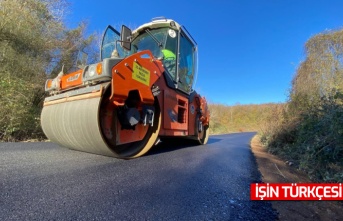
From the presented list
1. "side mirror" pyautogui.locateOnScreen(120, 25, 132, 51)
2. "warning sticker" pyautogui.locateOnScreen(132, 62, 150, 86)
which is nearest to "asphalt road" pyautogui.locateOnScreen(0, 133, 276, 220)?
"warning sticker" pyautogui.locateOnScreen(132, 62, 150, 86)

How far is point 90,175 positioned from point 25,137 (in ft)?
17.5

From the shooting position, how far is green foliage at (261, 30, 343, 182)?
330 centimetres

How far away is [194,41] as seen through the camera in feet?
18.9

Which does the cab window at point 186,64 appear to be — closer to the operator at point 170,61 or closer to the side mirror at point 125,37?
the operator at point 170,61

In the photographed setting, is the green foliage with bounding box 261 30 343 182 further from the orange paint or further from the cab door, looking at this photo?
the cab door

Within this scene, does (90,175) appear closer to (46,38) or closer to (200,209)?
(200,209)

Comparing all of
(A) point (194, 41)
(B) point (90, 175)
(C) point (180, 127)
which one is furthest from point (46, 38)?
(B) point (90, 175)

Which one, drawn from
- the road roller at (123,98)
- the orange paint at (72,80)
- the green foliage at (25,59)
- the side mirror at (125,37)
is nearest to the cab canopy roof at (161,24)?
the road roller at (123,98)

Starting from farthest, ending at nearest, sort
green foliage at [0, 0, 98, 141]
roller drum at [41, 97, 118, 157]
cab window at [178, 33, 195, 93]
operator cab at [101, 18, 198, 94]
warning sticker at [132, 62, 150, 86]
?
green foliage at [0, 0, 98, 141]
cab window at [178, 33, 195, 93]
operator cab at [101, 18, 198, 94]
warning sticker at [132, 62, 150, 86]
roller drum at [41, 97, 118, 157]

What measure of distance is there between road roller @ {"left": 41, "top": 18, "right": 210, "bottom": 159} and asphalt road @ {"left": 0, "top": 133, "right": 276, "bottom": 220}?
50 cm

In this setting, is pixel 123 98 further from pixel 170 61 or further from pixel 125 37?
pixel 170 61

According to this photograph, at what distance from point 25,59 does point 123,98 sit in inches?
224

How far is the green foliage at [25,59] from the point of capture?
5734mm

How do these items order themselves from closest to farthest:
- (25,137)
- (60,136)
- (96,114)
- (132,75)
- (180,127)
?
(96,114) < (132,75) < (60,136) < (180,127) < (25,137)
